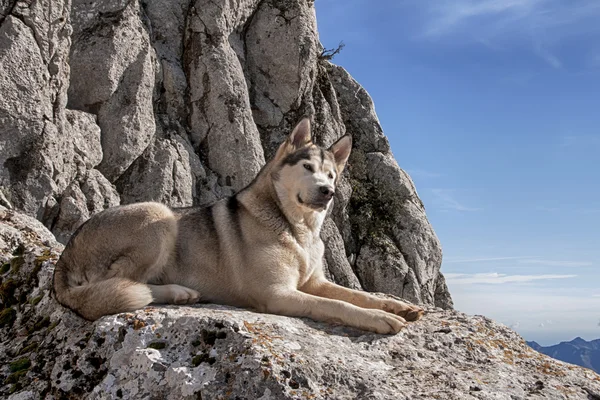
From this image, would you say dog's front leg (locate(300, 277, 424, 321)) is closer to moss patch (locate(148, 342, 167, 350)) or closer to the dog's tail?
the dog's tail

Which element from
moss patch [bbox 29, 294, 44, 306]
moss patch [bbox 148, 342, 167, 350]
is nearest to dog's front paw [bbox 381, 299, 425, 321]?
moss patch [bbox 148, 342, 167, 350]

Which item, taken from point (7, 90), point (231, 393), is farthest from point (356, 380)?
point (7, 90)

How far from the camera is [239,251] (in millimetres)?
6426

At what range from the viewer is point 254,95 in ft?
88.2

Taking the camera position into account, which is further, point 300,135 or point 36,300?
point 300,135

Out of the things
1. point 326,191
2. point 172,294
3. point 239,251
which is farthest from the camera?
point 326,191

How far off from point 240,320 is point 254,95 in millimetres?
23210

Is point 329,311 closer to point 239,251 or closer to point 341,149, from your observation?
point 239,251

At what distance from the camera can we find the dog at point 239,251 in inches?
228

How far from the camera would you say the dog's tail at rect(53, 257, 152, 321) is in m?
4.97

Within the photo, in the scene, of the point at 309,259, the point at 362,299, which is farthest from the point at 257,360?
the point at 309,259

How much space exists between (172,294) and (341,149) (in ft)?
10.3

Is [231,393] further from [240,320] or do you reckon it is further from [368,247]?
[368,247]

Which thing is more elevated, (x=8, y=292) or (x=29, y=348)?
(x=8, y=292)
